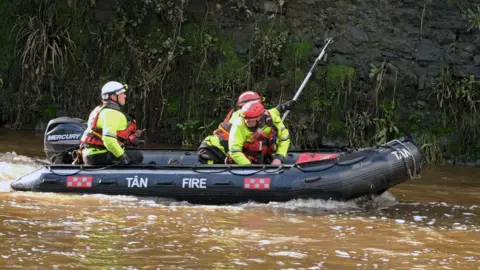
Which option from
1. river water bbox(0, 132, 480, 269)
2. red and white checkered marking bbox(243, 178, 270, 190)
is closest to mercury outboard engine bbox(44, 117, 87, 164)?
river water bbox(0, 132, 480, 269)

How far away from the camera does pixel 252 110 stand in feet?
31.1

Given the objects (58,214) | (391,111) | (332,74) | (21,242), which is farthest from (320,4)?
(21,242)

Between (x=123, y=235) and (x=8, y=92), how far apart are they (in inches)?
335

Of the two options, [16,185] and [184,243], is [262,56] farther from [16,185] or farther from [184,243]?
[184,243]

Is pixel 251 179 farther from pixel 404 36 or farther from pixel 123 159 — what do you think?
pixel 404 36

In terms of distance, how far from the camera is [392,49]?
44.7 feet

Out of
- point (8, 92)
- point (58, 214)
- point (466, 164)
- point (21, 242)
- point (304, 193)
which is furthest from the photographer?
point (8, 92)

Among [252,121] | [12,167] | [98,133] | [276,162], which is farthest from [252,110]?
[12,167]

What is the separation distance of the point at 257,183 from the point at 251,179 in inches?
3.1

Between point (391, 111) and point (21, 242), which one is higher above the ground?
point (391, 111)

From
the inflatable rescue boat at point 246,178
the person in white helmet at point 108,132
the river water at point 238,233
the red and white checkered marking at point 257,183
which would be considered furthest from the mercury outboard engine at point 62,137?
the red and white checkered marking at point 257,183

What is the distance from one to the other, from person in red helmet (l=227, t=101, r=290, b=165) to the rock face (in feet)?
13.3

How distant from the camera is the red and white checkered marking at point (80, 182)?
9.60 m

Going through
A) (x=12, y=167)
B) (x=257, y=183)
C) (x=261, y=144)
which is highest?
(x=261, y=144)
